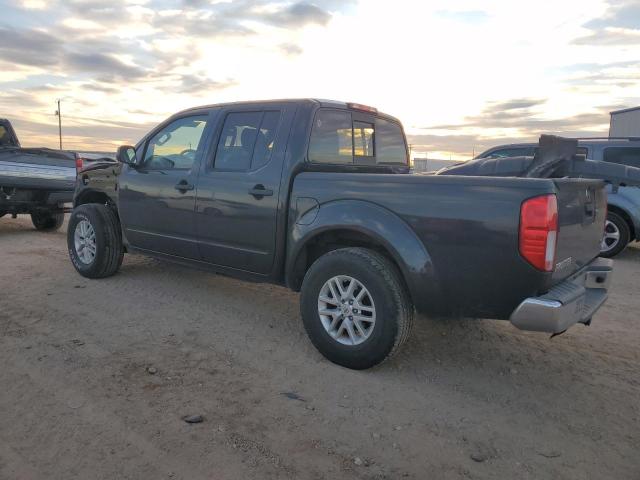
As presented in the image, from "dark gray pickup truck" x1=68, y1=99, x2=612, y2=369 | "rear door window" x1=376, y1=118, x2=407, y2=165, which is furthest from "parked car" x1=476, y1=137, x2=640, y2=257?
"dark gray pickup truck" x1=68, y1=99, x2=612, y2=369

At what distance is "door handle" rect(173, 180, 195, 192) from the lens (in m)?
4.67

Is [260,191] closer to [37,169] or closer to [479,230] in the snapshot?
[479,230]

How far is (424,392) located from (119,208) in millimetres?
3799

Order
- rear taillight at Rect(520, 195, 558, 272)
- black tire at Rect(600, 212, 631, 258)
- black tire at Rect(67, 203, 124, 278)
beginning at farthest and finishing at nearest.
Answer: black tire at Rect(600, 212, 631, 258) → black tire at Rect(67, 203, 124, 278) → rear taillight at Rect(520, 195, 558, 272)

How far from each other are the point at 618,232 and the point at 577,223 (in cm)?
560

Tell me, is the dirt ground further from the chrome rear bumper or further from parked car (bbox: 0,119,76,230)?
parked car (bbox: 0,119,76,230)

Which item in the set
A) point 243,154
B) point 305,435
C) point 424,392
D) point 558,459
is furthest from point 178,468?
point 243,154

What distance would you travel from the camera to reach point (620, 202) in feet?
26.2

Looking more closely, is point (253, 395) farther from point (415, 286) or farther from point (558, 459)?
point (558, 459)

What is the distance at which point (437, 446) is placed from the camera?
2740 mm

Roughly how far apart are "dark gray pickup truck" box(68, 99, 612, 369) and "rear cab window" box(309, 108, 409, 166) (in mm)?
15

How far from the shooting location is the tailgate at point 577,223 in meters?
3.08

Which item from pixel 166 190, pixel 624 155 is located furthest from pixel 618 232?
pixel 166 190

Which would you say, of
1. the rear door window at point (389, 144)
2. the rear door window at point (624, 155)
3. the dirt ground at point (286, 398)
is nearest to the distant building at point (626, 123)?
the rear door window at point (624, 155)
